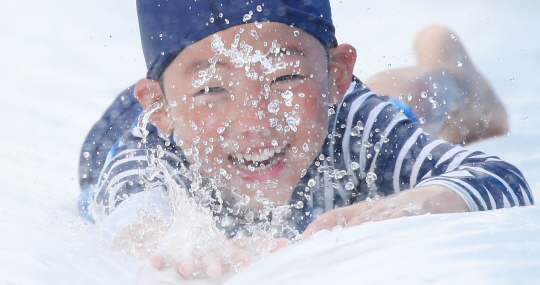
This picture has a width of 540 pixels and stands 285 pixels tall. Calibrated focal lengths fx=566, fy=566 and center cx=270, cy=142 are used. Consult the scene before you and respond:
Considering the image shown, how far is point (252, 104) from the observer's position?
3.55 feet

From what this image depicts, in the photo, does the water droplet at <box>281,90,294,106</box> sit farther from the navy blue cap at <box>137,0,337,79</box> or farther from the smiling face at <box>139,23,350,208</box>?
the navy blue cap at <box>137,0,337,79</box>

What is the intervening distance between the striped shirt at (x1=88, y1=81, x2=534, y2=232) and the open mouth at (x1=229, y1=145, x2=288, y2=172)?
132 mm

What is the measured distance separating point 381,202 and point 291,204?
1.43ft

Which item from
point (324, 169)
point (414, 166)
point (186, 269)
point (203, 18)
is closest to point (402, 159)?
point (414, 166)

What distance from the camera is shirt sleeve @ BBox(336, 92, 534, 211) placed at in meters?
1.10

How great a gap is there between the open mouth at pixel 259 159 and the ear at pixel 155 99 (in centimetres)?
19

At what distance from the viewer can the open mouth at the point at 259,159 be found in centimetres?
116

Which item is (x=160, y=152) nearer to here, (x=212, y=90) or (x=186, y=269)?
(x=212, y=90)

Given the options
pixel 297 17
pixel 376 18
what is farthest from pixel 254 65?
pixel 376 18

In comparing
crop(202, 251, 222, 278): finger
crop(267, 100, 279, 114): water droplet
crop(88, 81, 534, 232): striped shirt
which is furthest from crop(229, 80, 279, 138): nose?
crop(202, 251, 222, 278): finger

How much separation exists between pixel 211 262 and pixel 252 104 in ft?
1.26

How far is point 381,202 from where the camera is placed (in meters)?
0.89

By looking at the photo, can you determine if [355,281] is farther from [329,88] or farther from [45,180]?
[45,180]

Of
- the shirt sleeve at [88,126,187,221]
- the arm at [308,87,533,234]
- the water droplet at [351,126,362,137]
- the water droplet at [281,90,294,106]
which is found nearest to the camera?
the arm at [308,87,533,234]
